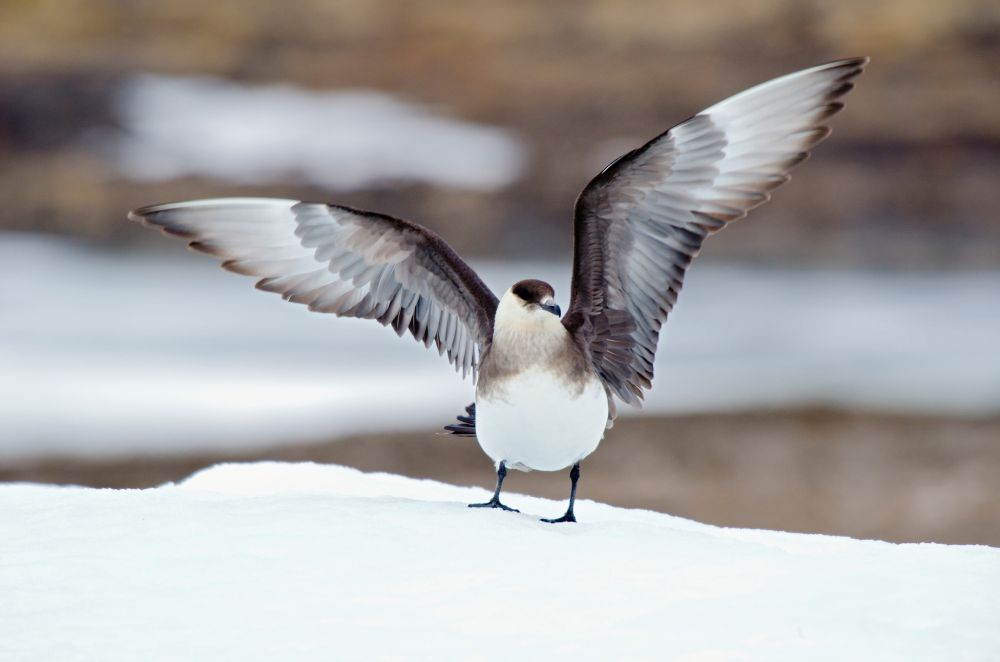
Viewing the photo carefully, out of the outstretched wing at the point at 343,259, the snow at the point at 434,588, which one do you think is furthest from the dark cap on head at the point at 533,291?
the snow at the point at 434,588

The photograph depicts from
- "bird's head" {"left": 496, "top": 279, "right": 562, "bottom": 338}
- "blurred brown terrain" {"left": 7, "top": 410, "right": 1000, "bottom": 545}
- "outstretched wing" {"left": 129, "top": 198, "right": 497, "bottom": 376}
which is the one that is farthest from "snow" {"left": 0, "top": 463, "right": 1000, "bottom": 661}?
"blurred brown terrain" {"left": 7, "top": 410, "right": 1000, "bottom": 545}

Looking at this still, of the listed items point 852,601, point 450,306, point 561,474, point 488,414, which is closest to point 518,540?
point 488,414

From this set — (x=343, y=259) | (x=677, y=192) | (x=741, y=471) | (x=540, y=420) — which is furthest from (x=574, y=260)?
(x=741, y=471)

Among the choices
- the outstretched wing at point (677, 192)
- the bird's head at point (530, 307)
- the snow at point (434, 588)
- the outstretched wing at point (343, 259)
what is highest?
the outstretched wing at point (677, 192)

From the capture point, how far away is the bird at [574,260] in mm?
2609

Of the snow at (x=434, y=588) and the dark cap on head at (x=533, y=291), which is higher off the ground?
the dark cap on head at (x=533, y=291)

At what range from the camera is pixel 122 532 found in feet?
7.41

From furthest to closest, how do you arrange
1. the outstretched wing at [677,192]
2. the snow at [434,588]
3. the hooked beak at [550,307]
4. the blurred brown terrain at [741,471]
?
the blurred brown terrain at [741,471] < the outstretched wing at [677,192] < the hooked beak at [550,307] < the snow at [434,588]

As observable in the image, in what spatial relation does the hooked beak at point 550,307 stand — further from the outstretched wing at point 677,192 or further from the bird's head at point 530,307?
the outstretched wing at point 677,192

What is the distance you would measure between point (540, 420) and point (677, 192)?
0.67 meters

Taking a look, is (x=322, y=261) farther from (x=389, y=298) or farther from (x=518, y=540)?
(x=518, y=540)

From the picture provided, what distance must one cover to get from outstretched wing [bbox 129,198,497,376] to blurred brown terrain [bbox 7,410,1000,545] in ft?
11.8

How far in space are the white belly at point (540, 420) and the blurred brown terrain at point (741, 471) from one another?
12.5ft

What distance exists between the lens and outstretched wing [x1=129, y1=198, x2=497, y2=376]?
285cm
